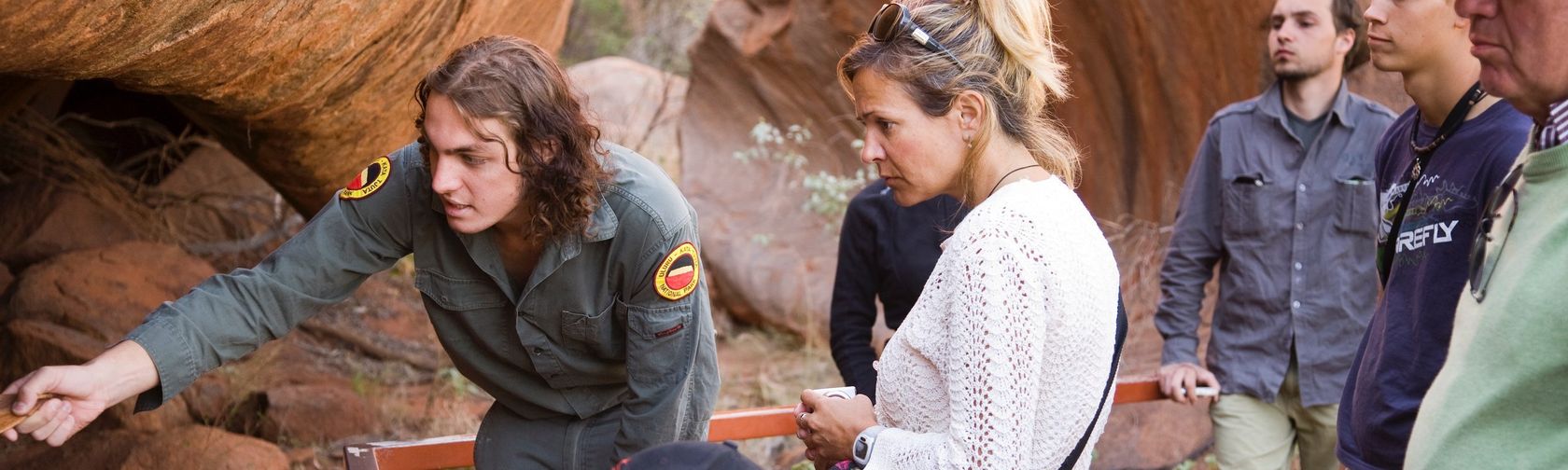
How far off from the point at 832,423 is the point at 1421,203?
1160mm

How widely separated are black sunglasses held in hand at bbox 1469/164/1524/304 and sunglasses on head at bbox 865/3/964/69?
71 centimetres

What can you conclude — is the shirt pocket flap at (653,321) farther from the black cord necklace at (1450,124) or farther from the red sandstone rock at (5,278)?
the red sandstone rock at (5,278)

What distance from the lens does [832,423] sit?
→ 2043 millimetres

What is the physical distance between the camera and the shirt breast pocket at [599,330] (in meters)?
2.62

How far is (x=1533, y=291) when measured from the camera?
1.23m

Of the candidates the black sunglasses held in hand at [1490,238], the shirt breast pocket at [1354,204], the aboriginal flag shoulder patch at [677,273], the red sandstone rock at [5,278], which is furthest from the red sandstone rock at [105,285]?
the black sunglasses held in hand at [1490,238]

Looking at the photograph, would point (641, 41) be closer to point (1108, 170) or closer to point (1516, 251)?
point (1108, 170)

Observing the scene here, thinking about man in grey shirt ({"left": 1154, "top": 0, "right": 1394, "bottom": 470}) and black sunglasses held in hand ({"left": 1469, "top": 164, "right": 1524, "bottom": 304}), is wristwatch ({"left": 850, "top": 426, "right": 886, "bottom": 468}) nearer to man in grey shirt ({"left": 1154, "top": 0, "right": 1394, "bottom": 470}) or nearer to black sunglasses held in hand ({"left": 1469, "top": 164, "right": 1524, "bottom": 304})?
black sunglasses held in hand ({"left": 1469, "top": 164, "right": 1524, "bottom": 304})

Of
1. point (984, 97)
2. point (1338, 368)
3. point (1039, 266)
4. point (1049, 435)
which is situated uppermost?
point (984, 97)

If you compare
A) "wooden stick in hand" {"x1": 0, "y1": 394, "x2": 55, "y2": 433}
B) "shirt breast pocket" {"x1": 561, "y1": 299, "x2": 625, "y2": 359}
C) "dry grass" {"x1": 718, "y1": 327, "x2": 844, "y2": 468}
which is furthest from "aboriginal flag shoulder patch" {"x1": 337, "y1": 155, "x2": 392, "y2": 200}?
"dry grass" {"x1": 718, "y1": 327, "x2": 844, "y2": 468}

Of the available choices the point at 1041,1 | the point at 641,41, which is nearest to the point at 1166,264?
the point at 1041,1

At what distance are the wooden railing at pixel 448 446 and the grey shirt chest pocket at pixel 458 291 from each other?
12.2 inches

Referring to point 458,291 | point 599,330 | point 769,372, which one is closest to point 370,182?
point 458,291

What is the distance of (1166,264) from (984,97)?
191 centimetres
